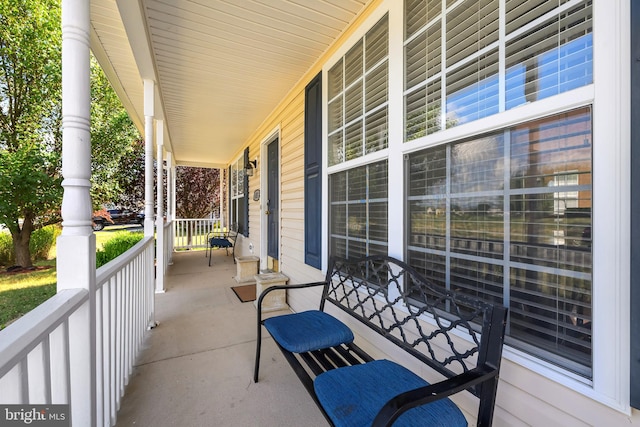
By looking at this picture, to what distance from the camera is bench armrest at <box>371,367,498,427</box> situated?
2.64 feet

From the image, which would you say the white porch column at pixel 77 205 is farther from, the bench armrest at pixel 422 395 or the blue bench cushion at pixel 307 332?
the bench armrest at pixel 422 395

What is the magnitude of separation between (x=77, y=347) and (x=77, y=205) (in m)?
0.56

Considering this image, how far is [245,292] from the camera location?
397 centimetres

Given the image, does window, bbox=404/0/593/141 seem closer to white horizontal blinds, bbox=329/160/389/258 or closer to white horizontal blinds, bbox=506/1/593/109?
white horizontal blinds, bbox=506/1/593/109

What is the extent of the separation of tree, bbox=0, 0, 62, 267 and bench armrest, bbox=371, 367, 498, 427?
278 inches

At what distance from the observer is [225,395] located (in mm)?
1815

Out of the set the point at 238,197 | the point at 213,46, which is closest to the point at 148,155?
the point at 213,46

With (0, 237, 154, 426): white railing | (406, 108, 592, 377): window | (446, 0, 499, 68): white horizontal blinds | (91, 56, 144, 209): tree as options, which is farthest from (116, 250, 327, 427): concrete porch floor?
(91, 56, 144, 209): tree

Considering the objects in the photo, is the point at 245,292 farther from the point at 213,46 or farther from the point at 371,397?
the point at 371,397

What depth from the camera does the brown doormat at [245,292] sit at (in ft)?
12.1

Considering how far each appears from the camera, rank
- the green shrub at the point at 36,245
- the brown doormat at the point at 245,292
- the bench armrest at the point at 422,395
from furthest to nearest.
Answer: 1. the green shrub at the point at 36,245
2. the brown doormat at the point at 245,292
3. the bench armrest at the point at 422,395

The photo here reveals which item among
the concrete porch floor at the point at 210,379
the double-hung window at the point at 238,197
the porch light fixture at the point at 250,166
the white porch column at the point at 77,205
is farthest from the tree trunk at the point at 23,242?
the white porch column at the point at 77,205

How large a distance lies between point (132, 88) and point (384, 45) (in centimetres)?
319

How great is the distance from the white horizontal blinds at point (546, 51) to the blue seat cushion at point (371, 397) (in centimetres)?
122
